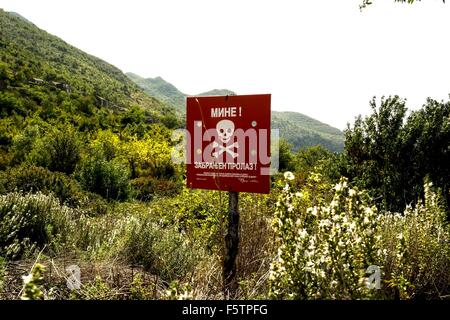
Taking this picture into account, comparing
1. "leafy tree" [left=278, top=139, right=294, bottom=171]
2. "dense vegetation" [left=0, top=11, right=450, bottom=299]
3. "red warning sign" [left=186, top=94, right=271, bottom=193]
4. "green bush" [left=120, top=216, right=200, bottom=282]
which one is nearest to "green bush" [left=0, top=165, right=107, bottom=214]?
"dense vegetation" [left=0, top=11, right=450, bottom=299]

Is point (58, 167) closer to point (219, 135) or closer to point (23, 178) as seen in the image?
point (23, 178)

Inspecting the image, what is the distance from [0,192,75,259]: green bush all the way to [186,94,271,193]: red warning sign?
1.82 metres

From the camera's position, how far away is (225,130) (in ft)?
13.3

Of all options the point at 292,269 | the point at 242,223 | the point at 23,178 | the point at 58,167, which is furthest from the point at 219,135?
the point at 58,167

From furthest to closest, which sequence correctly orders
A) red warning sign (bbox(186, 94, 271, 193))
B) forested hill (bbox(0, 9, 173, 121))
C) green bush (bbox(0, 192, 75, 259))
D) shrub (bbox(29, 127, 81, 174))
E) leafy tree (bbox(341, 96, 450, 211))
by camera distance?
forested hill (bbox(0, 9, 173, 121)) → shrub (bbox(29, 127, 81, 174)) → leafy tree (bbox(341, 96, 450, 211)) → green bush (bbox(0, 192, 75, 259)) → red warning sign (bbox(186, 94, 271, 193))

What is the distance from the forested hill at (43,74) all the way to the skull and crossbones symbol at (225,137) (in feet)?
95.0

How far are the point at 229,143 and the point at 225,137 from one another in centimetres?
9

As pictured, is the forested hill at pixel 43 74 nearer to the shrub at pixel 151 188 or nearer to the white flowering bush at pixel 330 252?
the shrub at pixel 151 188

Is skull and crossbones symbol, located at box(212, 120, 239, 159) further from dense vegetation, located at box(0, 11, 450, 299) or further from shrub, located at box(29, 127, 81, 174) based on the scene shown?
shrub, located at box(29, 127, 81, 174)

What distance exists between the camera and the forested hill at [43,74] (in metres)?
34.1

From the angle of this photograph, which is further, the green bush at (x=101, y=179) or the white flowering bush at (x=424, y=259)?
the green bush at (x=101, y=179)

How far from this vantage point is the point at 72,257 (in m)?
4.42

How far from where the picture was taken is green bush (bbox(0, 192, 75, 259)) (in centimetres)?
478

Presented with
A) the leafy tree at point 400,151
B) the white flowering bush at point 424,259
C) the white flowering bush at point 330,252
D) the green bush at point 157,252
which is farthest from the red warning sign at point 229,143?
the leafy tree at point 400,151
